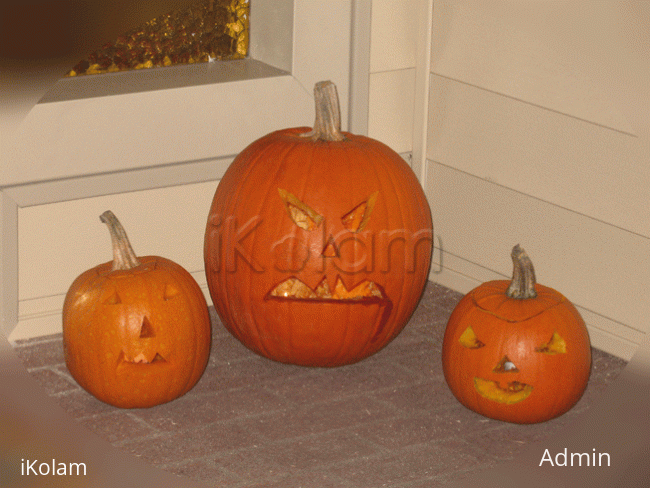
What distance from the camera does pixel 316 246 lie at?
2.28 metres

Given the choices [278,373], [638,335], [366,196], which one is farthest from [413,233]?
[638,335]

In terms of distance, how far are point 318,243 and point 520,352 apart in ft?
1.63

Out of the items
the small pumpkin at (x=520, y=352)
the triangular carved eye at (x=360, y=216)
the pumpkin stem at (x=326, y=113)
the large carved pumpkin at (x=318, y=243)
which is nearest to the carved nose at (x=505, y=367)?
the small pumpkin at (x=520, y=352)

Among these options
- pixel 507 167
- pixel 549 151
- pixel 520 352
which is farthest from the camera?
pixel 507 167

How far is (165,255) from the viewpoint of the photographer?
2.74m

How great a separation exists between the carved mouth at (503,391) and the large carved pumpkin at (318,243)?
306mm

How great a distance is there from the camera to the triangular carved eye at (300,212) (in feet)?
7.49

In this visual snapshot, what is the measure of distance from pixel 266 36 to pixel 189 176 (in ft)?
1.48

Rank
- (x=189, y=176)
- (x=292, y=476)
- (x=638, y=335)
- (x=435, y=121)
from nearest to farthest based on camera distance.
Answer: (x=292, y=476)
(x=638, y=335)
(x=189, y=176)
(x=435, y=121)

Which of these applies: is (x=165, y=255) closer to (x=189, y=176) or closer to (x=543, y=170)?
(x=189, y=176)

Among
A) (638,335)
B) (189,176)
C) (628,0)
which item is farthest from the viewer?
(189,176)

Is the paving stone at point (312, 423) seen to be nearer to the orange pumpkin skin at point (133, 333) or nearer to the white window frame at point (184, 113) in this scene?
the orange pumpkin skin at point (133, 333)

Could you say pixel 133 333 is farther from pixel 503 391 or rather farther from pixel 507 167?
pixel 507 167

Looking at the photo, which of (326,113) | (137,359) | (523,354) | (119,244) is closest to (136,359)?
(137,359)
